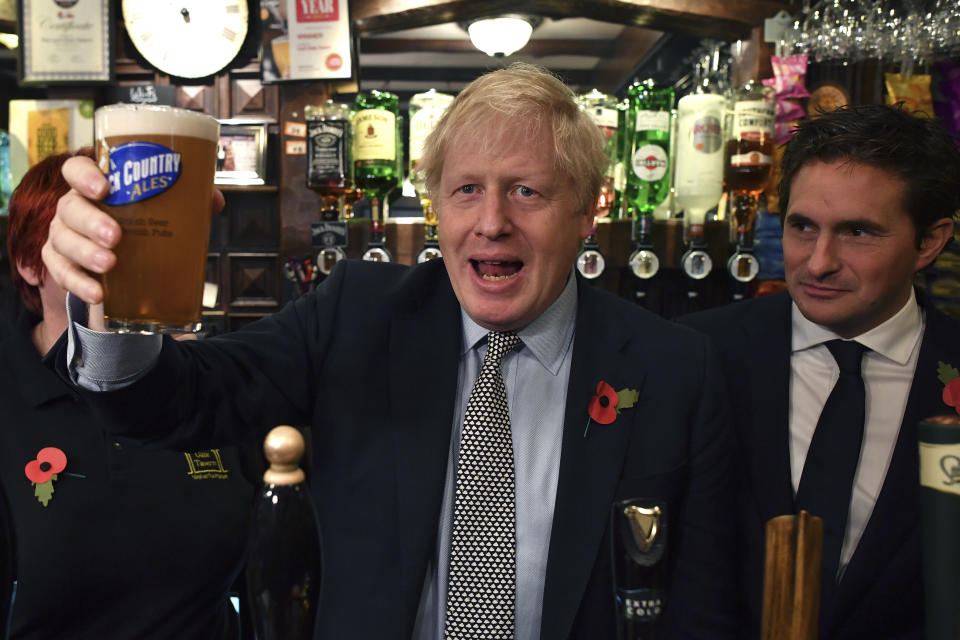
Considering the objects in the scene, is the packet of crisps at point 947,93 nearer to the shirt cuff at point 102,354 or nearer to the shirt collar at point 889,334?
the shirt collar at point 889,334

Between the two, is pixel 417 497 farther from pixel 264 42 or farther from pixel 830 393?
pixel 264 42

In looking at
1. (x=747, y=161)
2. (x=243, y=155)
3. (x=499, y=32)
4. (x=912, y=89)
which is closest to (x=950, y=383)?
(x=747, y=161)

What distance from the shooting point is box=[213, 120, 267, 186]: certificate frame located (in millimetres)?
4148

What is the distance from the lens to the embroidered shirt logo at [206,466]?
1.59 meters

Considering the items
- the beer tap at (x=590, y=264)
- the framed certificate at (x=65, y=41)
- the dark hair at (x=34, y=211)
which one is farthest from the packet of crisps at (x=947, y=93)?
the framed certificate at (x=65, y=41)

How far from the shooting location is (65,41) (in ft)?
11.9

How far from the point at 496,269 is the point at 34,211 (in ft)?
3.15

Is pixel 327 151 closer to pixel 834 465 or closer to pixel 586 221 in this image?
pixel 586 221

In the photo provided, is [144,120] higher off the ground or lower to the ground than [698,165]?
lower

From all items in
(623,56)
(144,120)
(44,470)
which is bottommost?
(44,470)

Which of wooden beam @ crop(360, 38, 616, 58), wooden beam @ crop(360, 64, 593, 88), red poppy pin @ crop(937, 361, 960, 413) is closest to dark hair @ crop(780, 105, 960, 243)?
red poppy pin @ crop(937, 361, 960, 413)

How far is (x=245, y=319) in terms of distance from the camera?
421cm

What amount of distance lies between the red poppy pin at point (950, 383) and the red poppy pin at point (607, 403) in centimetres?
61

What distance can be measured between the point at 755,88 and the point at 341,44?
1.70 metres
